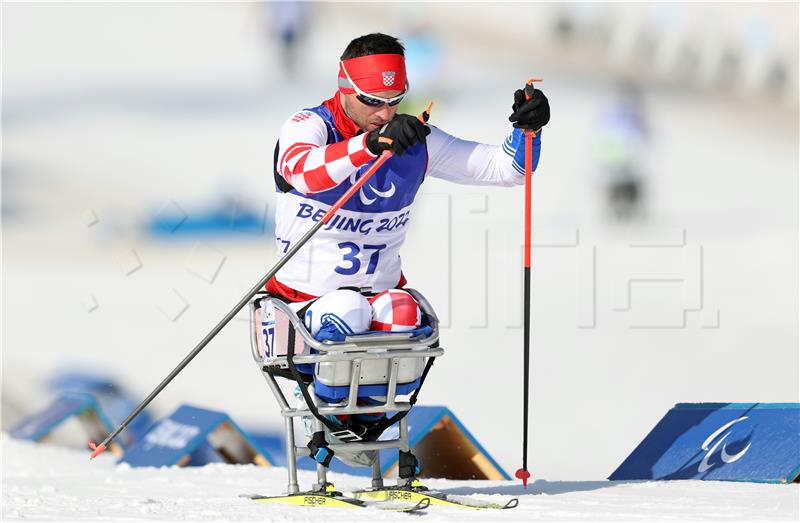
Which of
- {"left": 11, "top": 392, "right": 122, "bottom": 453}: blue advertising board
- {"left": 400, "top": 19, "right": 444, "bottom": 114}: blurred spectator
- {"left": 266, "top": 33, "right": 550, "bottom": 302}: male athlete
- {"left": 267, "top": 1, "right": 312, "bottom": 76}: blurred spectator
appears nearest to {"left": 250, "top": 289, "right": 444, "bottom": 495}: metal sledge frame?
{"left": 266, "top": 33, "right": 550, "bottom": 302}: male athlete

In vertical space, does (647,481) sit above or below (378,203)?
below

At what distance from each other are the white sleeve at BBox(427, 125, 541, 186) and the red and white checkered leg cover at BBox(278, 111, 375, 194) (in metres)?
0.60

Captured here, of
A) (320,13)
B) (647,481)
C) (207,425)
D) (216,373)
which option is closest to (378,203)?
(647,481)

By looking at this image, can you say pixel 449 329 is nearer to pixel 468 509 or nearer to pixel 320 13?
pixel 468 509

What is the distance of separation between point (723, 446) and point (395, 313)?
2047 mm

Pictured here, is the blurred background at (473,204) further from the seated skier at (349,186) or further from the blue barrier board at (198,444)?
the seated skier at (349,186)

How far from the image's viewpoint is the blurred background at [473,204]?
36.1ft

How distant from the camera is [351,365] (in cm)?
574

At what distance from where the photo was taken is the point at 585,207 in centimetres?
1491

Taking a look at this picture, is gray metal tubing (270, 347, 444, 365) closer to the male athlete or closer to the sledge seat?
the sledge seat

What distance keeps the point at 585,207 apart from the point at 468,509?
31.2ft

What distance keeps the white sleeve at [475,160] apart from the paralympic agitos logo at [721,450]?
Answer: 1684mm

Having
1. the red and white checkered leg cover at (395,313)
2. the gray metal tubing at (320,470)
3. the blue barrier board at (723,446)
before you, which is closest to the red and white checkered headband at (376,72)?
the red and white checkered leg cover at (395,313)

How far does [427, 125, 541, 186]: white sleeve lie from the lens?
6301mm
